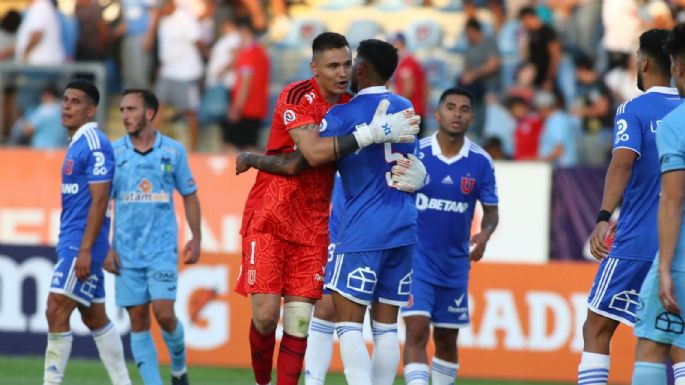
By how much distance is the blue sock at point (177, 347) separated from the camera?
11078mm

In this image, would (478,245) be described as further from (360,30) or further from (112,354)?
(360,30)

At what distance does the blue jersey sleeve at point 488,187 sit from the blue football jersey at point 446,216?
38 mm

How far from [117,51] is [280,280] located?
37.0 feet

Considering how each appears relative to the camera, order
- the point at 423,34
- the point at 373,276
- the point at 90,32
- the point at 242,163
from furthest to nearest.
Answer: the point at 423,34, the point at 90,32, the point at 242,163, the point at 373,276

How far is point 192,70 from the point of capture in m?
19.0

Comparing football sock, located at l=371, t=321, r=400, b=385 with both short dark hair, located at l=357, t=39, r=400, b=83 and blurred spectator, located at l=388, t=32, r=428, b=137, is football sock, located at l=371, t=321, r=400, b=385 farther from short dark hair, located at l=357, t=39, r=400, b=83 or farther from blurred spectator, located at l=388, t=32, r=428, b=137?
blurred spectator, located at l=388, t=32, r=428, b=137

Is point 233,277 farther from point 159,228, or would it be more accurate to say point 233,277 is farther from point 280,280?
point 280,280

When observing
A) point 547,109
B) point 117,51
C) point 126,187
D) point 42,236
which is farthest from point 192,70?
point 126,187

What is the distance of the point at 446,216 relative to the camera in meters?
10.7

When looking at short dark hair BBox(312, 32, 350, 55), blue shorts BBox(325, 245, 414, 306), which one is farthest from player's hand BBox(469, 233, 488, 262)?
short dark hair BBox(312, 32, 350, 55)

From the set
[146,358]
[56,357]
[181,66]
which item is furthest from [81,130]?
[181,66]

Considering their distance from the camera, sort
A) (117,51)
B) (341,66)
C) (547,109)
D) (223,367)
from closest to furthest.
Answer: (341,66), (223,367), (547,109), (117,51)

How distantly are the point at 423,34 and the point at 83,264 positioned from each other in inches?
423

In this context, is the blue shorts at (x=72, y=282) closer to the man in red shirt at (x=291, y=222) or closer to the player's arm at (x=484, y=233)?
the man in red shirt at (x=291, y=222)
